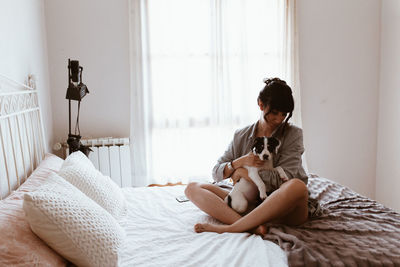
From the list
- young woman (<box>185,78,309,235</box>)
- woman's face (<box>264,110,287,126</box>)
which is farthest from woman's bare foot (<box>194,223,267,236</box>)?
woman's face (<box>264,110,287,126</box>)

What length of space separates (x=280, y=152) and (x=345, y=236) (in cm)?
51

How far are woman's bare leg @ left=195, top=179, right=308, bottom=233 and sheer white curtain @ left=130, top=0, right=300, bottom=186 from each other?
1.65m

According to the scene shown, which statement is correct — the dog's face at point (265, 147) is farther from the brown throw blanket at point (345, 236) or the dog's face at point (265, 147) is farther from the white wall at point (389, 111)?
the white wall at point (389, 111)

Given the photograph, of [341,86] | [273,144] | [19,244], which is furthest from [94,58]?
[341,86]

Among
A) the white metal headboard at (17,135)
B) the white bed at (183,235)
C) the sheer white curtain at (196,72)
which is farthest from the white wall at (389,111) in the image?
the white metal headboard at (17,135)

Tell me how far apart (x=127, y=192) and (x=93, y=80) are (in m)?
1.34

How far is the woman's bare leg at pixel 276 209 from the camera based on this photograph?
1467 mm

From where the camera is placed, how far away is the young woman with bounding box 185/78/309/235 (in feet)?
4.87

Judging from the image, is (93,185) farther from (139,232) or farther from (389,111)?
(389,111)

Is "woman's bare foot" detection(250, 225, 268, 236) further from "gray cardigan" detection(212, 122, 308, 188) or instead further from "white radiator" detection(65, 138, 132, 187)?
"white radiator" detection(65, 138, 132, 187)

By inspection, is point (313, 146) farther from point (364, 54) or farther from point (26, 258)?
point (26, 258)

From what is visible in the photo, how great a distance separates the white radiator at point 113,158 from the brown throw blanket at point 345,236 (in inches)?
68.2

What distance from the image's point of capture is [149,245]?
1.36 m

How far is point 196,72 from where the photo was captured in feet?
10.2
